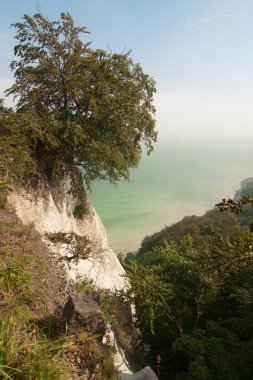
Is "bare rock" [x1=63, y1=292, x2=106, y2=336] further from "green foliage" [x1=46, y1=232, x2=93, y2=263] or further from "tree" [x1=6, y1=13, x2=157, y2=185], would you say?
"tree" [x1=6, y1=13, x2=157, y2=185]

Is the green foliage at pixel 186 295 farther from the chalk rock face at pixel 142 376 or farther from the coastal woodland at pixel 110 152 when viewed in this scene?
the chalk rock face at pixel 142 376

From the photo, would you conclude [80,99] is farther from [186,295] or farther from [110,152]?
[186,295]

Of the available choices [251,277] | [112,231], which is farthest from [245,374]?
[112,231]

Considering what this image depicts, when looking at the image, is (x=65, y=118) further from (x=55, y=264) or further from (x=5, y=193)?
(x=55, y=264)

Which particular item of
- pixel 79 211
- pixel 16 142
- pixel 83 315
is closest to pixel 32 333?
pixel 83 315

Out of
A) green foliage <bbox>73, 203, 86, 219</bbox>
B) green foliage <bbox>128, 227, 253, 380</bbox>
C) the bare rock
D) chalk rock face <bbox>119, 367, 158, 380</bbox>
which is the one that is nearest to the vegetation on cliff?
green foliage <bbox>128, 227, 253, 380</bbox>

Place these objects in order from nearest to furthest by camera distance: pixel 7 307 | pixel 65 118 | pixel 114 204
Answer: pixel 7 307 → pixel 65 118 → pixel 114 204
